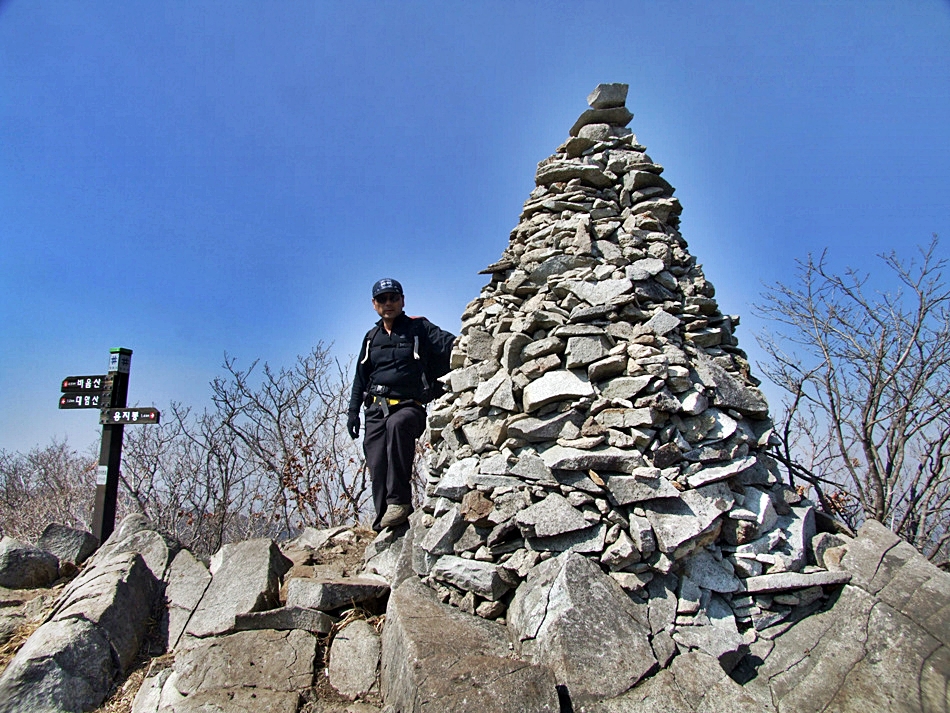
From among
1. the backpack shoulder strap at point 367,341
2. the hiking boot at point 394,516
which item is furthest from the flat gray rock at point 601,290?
the hiking boot at point 394,516

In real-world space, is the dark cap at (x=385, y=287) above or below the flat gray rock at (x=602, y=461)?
above

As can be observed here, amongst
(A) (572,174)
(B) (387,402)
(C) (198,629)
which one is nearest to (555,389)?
(B) (387,402)

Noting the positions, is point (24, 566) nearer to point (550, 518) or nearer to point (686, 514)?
point (550, 518)

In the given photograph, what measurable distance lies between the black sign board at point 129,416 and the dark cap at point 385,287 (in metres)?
3.10

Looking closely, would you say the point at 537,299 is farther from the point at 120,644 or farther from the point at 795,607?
the point at 120,644

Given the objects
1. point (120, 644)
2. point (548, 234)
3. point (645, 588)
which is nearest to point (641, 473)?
point (645, 588)

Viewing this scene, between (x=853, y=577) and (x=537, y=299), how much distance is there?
2.99m

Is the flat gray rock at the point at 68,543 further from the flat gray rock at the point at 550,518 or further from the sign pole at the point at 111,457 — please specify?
the flat gray rock at the point at 550,518

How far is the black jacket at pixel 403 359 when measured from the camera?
535cm

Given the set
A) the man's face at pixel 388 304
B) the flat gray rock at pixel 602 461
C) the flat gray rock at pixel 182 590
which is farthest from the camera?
the man's face at pixel 388 304

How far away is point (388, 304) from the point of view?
5.50m

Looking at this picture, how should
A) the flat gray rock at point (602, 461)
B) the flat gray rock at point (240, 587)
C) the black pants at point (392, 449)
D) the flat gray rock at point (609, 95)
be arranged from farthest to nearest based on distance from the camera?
the flat gray rock at point (609, 95)
the black pants at point (392, 449)
the flat gray rock at point (240, 587)
the flat gray rock at point (602, 461)

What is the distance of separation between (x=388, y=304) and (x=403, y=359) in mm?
592

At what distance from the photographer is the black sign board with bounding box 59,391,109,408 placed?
6.68m
